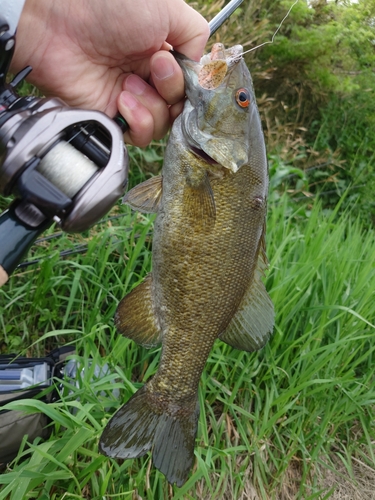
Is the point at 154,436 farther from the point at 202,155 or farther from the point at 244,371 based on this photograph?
the point at 202,155

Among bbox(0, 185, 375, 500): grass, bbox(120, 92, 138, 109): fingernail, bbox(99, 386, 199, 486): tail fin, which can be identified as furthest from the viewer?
bbox(0, 185, 375, 500): grass

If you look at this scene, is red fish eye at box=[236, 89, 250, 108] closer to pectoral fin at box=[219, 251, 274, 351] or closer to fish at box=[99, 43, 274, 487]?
fish at box=[99, 43, 274, 487]

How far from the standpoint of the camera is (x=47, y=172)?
107 cm

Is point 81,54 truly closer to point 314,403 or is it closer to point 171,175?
point 171,175

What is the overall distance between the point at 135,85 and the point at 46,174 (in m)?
0.90

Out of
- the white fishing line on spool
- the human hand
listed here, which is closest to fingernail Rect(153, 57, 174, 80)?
the human hand

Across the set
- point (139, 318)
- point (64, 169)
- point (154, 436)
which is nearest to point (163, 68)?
point (64, 169)

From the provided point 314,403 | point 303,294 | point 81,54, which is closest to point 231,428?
point 314,403

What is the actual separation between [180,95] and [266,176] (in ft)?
1.51

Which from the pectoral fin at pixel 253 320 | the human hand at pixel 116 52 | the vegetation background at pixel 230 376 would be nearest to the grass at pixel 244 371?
the vegetation background at pixel 230 376

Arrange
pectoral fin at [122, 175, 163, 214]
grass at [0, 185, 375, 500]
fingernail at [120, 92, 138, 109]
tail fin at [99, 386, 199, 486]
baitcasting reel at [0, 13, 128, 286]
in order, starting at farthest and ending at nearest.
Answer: grass at [0, 185, 375, 500] < fingernail at [120, 92, 138, 109] < pectoral fin at [122, 175, 163, 214] < tail fin at [99, 386, 199, 486] < baitcasting reel at [0, 13, 128, 286]

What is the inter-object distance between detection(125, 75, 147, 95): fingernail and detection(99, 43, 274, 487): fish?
236 millimetres

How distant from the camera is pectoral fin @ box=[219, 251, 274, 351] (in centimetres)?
165

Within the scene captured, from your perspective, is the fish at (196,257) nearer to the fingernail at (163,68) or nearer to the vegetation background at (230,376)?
the fingernail at (163,68)
